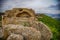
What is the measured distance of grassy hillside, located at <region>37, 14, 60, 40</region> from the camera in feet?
11.3

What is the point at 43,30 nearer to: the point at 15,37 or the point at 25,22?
the point at 25,22

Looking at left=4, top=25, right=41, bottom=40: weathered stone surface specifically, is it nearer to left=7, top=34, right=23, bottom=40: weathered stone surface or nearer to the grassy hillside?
left=7, top=34, right=23, bottom=40: weathered stone surface

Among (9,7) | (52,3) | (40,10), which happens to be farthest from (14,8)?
(52,3)

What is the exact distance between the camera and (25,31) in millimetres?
3254

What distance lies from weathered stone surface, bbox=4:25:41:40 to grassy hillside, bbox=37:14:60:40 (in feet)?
0.84

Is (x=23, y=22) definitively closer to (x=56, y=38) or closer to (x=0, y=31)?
(x=0, y=31)

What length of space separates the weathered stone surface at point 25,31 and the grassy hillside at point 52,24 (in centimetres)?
25

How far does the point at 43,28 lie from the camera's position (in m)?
3.38

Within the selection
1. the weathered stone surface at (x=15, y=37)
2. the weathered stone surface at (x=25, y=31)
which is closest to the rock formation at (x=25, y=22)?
the weathered stone surface at (x=25, y=31)

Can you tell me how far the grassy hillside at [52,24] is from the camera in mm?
3432

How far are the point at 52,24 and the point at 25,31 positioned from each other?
510 millimetres

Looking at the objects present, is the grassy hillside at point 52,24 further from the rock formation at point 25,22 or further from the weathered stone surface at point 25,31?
the weathered stone surface at point 25,31

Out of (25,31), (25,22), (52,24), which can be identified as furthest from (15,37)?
(52,24)

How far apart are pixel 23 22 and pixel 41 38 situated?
39 centimetres
